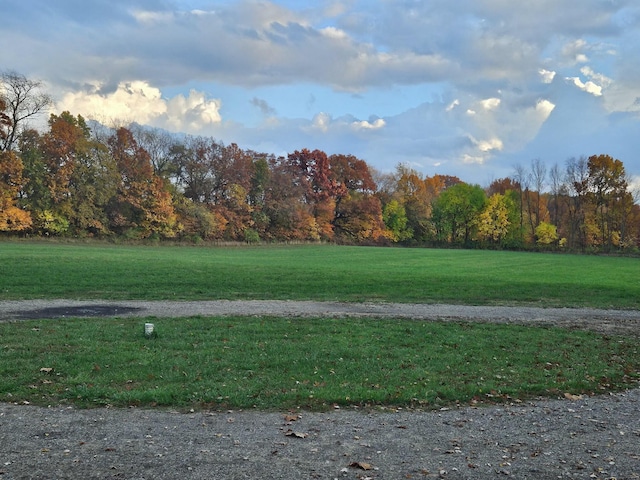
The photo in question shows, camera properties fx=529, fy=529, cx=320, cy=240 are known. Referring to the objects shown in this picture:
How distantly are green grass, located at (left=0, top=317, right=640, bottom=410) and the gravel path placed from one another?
1.86 ft

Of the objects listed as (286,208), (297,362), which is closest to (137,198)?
(286,208)

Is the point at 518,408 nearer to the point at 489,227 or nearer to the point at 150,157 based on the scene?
the point at 150,157

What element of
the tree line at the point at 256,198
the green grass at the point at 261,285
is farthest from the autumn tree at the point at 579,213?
the green grass at the point at 261,285

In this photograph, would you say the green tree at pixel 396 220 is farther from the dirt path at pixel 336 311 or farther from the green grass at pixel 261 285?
the dirt path at pixel 336 311

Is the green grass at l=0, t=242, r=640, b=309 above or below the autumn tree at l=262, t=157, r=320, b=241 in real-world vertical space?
below

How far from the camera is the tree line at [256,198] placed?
59562mm

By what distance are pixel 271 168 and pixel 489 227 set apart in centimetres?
4138

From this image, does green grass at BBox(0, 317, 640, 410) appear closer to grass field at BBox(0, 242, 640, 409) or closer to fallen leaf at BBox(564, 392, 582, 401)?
grass field at BBox(0, 242, 640, 409)

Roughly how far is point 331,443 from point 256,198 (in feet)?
254

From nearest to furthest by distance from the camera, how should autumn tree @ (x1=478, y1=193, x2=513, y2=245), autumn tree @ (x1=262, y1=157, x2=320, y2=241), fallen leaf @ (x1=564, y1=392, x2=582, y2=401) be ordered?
fallen leaf @ (x1=564, y1=392, x2=582, y2=401), autumn tree @ (x1=262, y1=157, x2=320, y2=241), autumn tree @ (x1=478, y1=193, x2=513, y2=245)

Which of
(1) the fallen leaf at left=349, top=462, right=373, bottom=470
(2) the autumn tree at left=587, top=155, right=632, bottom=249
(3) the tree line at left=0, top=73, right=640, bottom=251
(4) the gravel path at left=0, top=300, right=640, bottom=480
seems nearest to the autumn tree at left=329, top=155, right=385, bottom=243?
(3) the tree line at left=0, top=73, right=640, bottom=251

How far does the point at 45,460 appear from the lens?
5.45 meters

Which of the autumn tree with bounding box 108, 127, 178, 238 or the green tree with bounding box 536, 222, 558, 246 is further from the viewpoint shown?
the green tree with bounding box 536, 222, 558, 246

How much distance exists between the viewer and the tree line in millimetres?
59562
